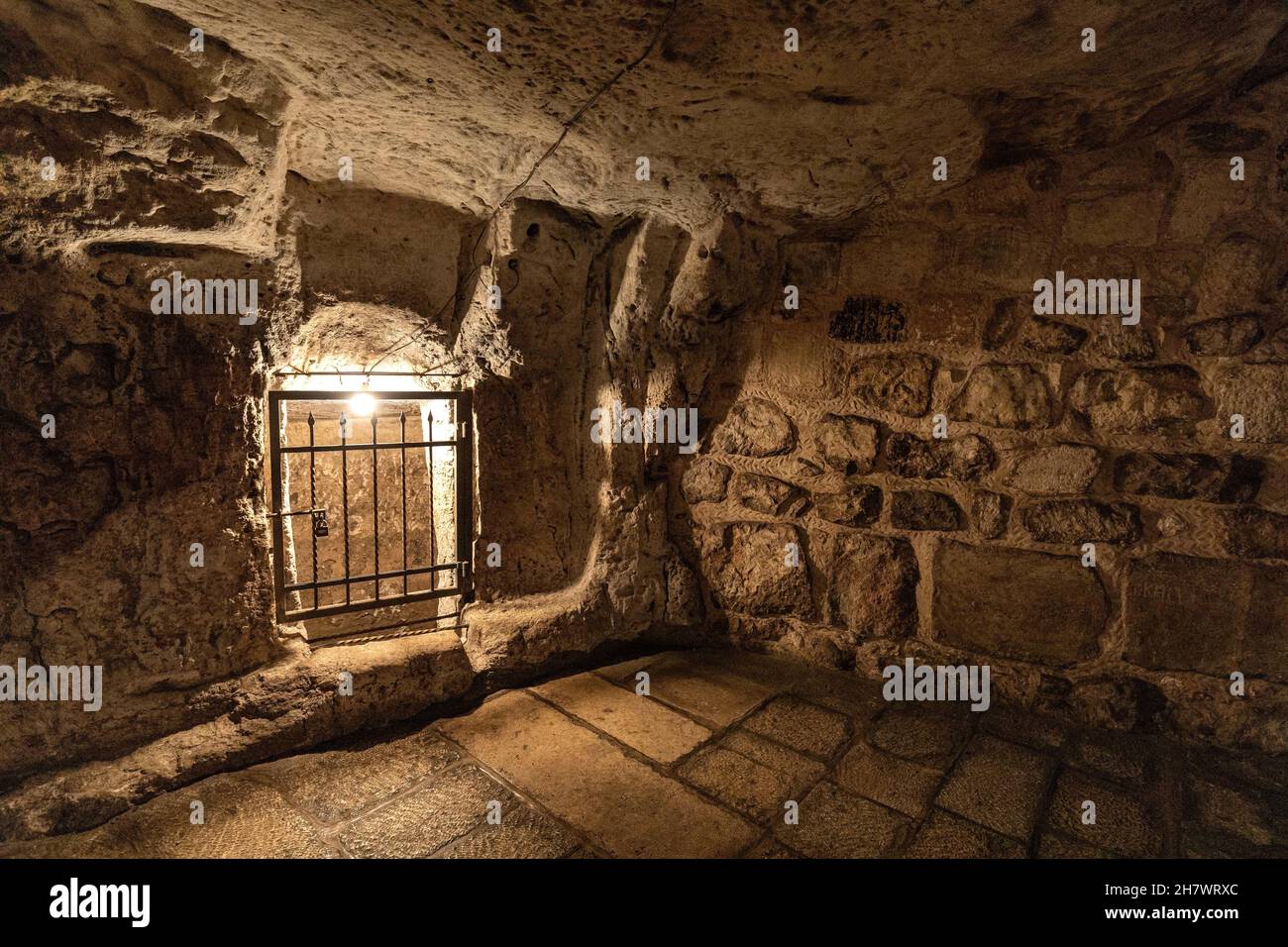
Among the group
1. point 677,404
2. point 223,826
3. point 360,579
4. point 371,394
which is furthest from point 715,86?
point 223,826

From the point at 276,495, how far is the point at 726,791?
5.94 feet

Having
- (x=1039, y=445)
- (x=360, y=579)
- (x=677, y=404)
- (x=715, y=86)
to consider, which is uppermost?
(x=715, y=86)

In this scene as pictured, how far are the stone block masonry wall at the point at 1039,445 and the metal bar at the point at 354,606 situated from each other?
1189 millimetres

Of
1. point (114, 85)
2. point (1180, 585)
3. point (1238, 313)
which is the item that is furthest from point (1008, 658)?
point (114, 85)

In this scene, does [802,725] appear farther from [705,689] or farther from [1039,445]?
[1039,445]

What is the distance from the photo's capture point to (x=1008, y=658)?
2350 mm

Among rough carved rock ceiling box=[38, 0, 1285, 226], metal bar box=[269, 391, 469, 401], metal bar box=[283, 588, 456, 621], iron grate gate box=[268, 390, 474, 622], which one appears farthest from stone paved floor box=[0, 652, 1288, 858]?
rough carved rock ceiling box=[38, 0, 1285, 226]

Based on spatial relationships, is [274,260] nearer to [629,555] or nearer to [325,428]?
[629,555]

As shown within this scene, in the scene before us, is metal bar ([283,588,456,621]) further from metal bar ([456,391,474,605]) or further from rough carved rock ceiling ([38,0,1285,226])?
rough carved rock ceiling ([38,0,1285,226])

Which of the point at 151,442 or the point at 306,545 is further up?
the point at 151,442

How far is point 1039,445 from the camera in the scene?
2.26 metres

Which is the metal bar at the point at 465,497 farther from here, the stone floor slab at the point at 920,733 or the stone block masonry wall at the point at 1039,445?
the stone floor slab at the point at 920,733

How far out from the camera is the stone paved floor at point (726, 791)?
1.62m

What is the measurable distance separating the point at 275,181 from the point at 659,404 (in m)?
1.57
